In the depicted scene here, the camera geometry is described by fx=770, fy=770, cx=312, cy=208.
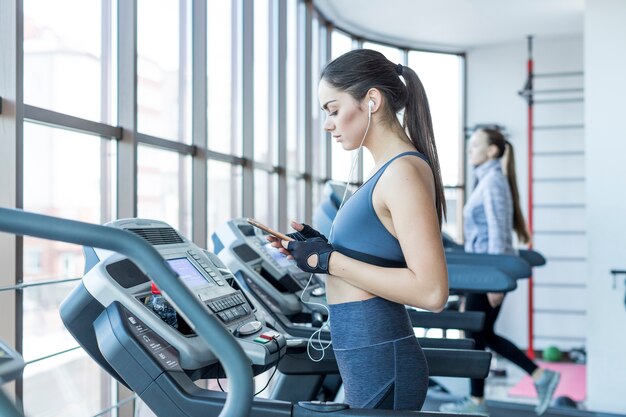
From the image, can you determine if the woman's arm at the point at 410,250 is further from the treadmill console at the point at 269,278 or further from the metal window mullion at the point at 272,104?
the metal window mullion at the point at 272,104

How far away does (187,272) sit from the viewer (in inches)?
73.8

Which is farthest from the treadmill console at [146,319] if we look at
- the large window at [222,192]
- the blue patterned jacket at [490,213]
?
the blue patterned jacket at [490,213]

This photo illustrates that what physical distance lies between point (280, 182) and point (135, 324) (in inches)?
148

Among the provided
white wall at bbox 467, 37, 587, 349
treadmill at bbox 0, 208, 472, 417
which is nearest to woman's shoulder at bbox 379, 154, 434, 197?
treadmill at bbox 0, 208, 472, 417

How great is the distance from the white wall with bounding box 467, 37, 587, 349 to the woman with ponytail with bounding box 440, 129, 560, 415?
10.3ft

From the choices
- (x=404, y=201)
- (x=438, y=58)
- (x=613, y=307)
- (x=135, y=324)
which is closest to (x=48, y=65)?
(x=135, y=324)

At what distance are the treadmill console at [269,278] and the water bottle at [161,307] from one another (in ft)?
2.05

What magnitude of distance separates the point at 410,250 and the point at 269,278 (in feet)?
4.28

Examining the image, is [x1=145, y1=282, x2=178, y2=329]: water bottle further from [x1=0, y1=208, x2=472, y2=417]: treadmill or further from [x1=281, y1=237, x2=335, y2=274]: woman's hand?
[x1=281, y1=237, x2=335, y2=274]: woman's hand

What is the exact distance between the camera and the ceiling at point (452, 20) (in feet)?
20.0

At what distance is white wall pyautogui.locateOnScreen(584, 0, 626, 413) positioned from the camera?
4.34 m

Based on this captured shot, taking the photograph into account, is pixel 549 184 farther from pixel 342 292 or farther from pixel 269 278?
pixel 342 292

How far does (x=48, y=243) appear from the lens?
259 cm

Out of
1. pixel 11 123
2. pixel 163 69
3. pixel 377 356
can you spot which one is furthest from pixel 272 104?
pixel 377 356
